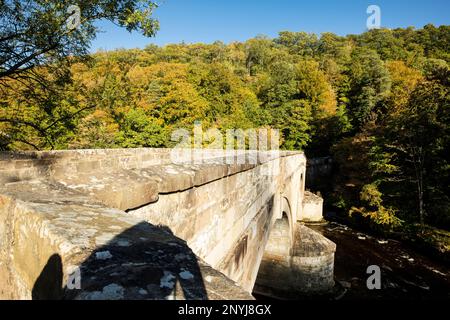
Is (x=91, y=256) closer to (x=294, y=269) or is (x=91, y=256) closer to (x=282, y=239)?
(x=282, y=239)

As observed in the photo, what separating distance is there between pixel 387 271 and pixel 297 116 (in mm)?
23501

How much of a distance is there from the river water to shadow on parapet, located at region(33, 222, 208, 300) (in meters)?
15.9

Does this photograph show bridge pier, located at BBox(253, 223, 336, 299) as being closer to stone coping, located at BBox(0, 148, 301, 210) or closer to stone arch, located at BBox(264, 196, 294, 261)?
stone arch, located at BBox(264, 196, 294, 261)

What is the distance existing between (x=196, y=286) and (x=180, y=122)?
25254mm

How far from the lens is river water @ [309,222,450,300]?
14.8 meters

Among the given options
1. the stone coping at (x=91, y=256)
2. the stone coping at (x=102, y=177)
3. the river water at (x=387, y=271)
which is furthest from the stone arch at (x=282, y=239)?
the stone coping at (x=91, y=256)

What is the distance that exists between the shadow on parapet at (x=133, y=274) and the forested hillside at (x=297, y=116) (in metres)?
6.86

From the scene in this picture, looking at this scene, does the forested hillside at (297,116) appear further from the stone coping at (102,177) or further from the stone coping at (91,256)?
the stone coping at (91,256)

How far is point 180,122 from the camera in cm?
2580

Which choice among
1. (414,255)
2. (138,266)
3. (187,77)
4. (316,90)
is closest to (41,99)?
(138,266)

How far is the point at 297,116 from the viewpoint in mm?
36844

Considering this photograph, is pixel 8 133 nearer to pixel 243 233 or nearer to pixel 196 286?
pixel 243 233

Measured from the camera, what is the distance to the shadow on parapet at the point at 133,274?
104 centimetres

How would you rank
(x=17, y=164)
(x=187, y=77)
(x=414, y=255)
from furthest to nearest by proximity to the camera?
(x=187, y=77) < (x=414, y=255) < (x=17, y=164)
